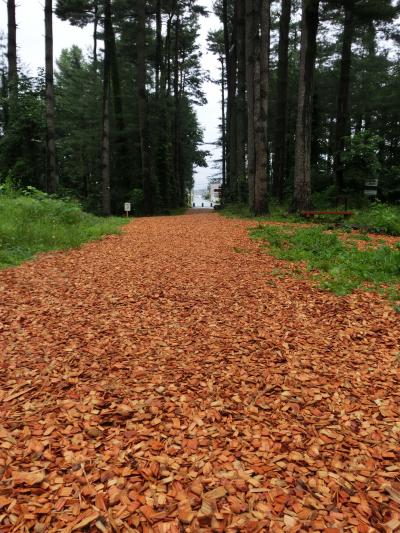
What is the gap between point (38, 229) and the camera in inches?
321

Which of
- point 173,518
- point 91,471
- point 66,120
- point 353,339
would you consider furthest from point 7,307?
point 66,120

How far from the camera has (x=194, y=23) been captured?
29.8 m

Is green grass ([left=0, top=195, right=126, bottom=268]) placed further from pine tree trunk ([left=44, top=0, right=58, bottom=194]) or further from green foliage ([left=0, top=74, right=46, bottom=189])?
green foliage ([left=0, top=74, right=46, bottom=189])

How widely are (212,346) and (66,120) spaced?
23944mm

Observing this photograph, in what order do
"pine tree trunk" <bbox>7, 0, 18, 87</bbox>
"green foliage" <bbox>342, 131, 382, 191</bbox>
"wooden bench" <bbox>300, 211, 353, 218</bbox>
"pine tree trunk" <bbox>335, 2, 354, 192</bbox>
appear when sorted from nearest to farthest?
"wooden bench" <bbox>300, 211, 353, 218</bbox> < "green foliage" <bbox>342, 131, 382, 191</bbox> < "pine tree trunk" <bbox>335, 2, 354, 192</bbox> < "pine tree trunk" <bbox>7, 0, 18, 87</bbox>

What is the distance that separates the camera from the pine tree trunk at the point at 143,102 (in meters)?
18.5

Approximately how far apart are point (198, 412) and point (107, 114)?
17.7 m

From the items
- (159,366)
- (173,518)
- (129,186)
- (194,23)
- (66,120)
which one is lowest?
(173,518)

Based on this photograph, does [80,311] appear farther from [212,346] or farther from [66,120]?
[66,120]

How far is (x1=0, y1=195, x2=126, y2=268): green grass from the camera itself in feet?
23.1

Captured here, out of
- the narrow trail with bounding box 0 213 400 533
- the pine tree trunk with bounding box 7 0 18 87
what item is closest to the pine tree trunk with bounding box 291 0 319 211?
the narrow trail with bounding box 0 213 400 533

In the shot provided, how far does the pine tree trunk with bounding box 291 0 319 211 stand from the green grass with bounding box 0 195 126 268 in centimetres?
624

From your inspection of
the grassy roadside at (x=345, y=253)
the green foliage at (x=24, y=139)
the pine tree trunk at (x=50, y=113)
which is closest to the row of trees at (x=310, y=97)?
the grassy roadside at (x=345, y=253)

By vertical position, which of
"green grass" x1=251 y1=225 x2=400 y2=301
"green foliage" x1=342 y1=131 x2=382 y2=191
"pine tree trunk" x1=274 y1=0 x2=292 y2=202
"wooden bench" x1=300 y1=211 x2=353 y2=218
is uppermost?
"pine tree trunk" x1=274 y1=0 x2=292 y2=202
